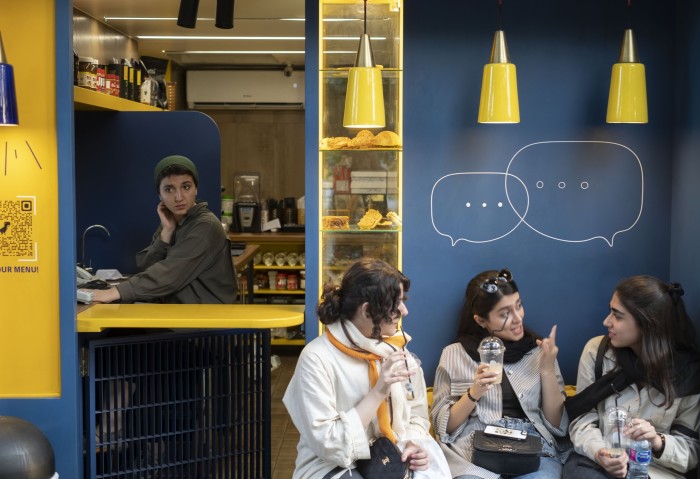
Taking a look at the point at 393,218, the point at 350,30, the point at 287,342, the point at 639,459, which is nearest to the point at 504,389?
the point at 639,459

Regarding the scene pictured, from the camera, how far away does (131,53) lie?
8297 mm

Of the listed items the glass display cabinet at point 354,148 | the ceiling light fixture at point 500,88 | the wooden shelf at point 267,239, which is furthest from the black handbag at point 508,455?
the wooden shelf at point 267,239

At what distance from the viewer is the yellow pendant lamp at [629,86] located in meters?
3.88

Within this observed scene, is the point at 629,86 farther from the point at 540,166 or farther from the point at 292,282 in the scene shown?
the point at 292,282

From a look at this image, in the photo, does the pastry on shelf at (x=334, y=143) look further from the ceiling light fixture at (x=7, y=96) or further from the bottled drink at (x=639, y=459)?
the bottled drink at (x=639, y=459)

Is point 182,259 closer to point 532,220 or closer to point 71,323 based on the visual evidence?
point 71,323

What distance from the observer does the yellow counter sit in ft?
12.4

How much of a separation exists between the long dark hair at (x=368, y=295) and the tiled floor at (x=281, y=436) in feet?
6.61

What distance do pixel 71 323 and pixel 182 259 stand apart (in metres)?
0.87

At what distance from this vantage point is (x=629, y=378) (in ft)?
11.5

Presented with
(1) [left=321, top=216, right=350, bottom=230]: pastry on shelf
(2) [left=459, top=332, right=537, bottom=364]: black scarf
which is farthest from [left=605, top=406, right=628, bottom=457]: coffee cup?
(1) [left=321, top=216, right=350, bottom=230]: pastry on shelf

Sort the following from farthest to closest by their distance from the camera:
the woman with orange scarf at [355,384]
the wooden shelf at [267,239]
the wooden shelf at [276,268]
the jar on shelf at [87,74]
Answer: the wooden shelf at [267,239], the wooden shelf at [276,268], the jar on shelf at [87,74], the woman with orange scarf at [355,384]

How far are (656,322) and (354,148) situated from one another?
150 centimetres

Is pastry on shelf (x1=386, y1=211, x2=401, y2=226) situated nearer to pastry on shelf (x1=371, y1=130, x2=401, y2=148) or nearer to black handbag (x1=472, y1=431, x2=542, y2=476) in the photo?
pastry on shelf (x1=371, y1=130, x2=401, y2=148)
